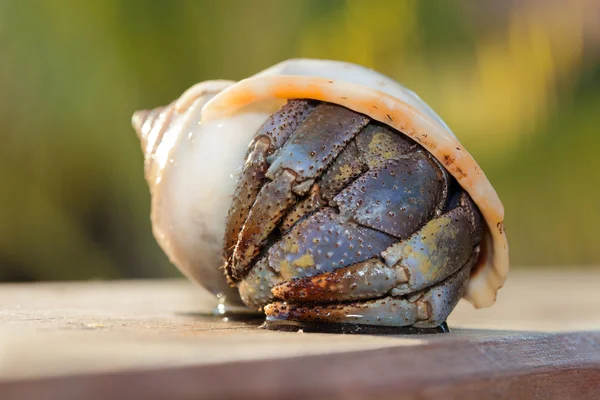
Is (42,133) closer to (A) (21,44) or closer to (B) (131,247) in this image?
(A) (21,44)

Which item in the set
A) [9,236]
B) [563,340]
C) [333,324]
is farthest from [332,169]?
[9,236]

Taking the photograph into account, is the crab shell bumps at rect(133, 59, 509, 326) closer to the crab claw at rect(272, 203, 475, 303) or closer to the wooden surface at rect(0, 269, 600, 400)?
the crab claw at rect(272, 203, 475, 303)

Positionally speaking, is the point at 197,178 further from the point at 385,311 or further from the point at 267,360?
the point at 267,360

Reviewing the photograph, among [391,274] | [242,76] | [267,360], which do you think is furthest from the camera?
[242,76]

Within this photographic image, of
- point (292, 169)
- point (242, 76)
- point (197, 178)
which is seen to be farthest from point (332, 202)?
point (242, 76)

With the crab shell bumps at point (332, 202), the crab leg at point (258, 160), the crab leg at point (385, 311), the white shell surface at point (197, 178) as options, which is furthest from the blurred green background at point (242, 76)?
the crab leg at point (385, 311)

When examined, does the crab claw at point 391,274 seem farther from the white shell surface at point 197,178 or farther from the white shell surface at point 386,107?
the white shell surface at point 197,178
